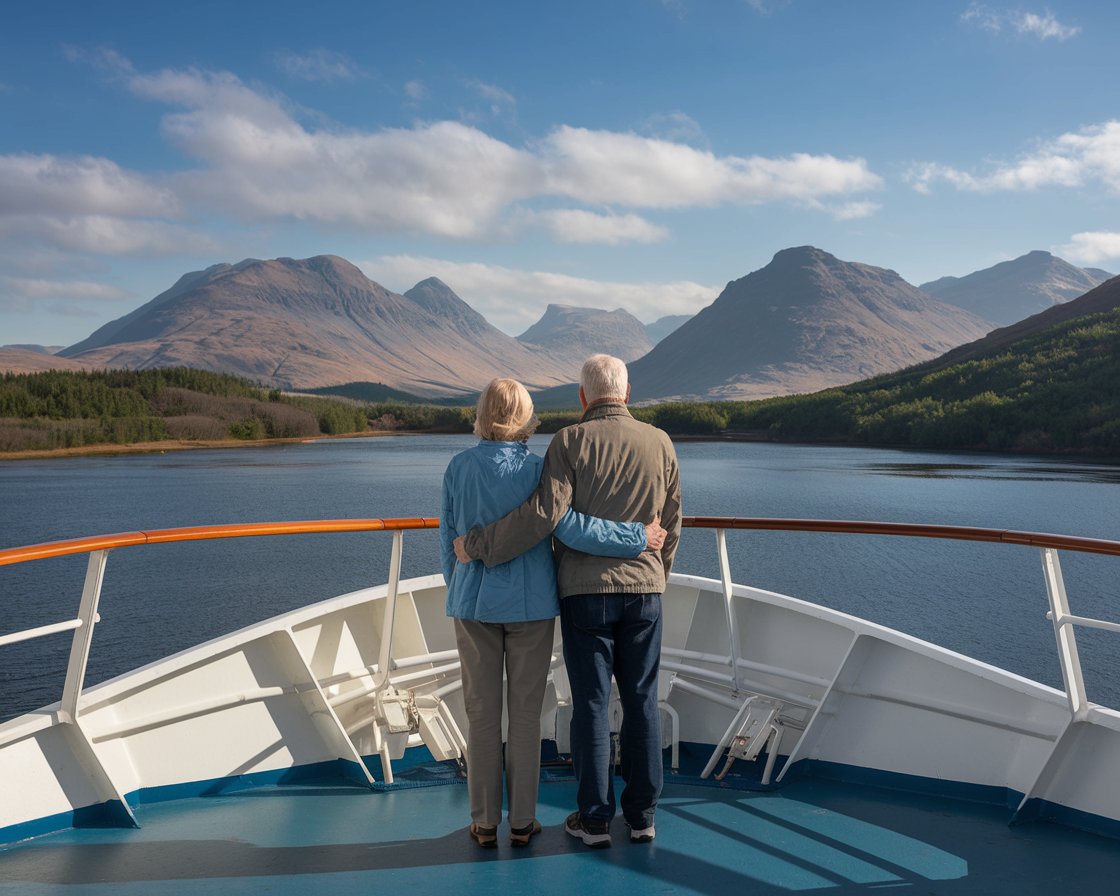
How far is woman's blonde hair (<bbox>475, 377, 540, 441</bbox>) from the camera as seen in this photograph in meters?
2.42

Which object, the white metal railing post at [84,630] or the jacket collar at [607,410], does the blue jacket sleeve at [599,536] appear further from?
the white metal railing post at [84,630]

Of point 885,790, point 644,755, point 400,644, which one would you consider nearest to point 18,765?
point 400,644

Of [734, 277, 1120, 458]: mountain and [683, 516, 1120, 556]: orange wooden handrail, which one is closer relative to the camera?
[683, 516, 1120, 556]: orange wooden handrail

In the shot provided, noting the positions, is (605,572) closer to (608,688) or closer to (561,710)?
(608,688)

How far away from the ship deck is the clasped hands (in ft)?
2.65

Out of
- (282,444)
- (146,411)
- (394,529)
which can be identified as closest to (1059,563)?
(394,529)

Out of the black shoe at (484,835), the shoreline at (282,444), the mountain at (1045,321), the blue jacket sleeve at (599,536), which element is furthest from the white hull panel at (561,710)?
the mountain at (1045,321)

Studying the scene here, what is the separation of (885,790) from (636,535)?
143cm

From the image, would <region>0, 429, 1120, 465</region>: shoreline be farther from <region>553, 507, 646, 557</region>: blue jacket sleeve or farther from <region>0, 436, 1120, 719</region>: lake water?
<region>553, 507, 646, 557</region>: blue jacket sleeve

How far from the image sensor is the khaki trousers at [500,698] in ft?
7.96

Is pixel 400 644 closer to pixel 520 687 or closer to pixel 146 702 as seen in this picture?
pixel 146 702

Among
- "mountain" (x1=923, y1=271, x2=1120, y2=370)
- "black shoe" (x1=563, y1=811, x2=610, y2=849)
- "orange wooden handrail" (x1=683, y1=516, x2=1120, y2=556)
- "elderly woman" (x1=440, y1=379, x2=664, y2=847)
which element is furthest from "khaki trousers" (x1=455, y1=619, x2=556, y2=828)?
"mountain" (x1=923, y1=271, x2=1120, y2=370)

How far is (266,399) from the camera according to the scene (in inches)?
4532

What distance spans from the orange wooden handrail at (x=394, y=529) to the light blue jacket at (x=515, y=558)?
0.47 meters
